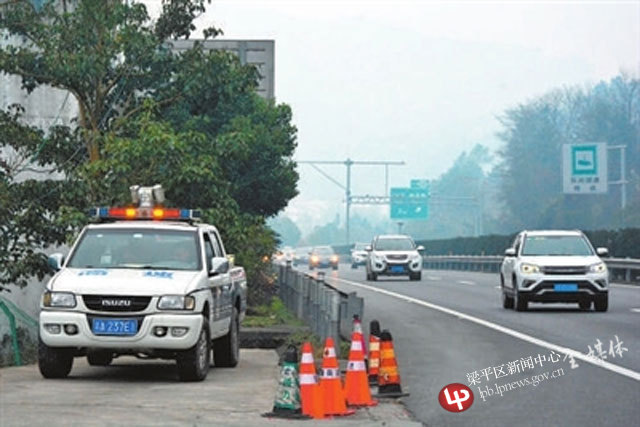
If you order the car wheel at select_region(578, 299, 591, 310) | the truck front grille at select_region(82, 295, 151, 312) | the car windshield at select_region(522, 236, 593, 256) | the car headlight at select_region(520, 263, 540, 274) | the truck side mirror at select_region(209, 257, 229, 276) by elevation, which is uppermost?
the car windshield at select_region(522, 236, 593, 256)

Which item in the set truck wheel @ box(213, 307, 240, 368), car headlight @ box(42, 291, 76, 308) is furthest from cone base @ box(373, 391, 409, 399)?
truck wheel @ box(213, 307, 240, 368)

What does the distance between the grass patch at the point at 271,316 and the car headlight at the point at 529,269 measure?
14.7 feet

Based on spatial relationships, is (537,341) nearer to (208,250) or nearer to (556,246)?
(208,250)

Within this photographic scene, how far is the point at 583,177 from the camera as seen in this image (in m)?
85.4

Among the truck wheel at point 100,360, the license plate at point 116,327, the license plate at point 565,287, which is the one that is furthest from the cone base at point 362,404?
the license plate at point 565,287

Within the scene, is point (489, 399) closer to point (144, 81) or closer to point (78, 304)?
point (78, 304)

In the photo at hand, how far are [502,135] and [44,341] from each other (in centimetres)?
13077

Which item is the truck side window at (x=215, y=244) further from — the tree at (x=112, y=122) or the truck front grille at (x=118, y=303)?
the tree at (x=112, y=122)

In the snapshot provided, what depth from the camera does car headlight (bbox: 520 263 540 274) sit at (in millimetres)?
28266

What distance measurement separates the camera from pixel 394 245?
52375 millimetres

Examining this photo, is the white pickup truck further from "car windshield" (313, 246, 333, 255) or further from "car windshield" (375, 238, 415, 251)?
"car windshield" (313, 246, 333, 255)

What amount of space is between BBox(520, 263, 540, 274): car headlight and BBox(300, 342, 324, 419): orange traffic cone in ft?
52.4

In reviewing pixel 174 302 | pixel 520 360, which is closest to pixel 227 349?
pixel 174 302

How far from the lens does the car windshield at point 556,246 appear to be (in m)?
29.2
